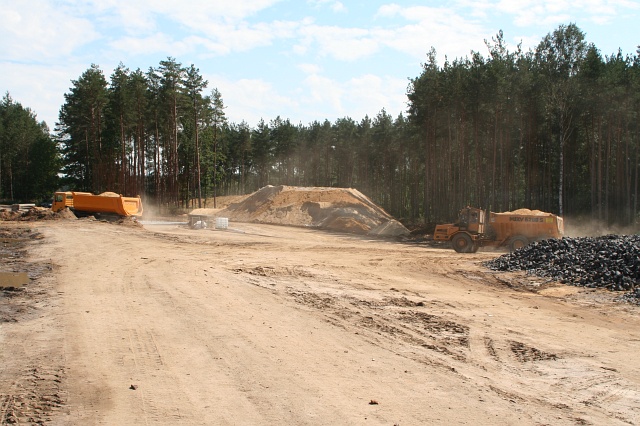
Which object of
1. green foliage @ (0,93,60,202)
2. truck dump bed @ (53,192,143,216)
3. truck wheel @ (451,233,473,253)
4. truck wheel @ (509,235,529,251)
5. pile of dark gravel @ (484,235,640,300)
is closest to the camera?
pile of dark gravel @ (484,235,640,300)

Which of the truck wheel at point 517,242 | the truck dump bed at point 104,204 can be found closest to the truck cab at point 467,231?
the truck wheel at point 517,242

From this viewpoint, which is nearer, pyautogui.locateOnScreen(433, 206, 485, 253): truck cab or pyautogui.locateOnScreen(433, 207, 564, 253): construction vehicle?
pyautogui.locateOnScreen(433, 207, 564, 253): construction vehicle

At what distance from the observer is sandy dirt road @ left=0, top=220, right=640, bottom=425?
5.97 metres

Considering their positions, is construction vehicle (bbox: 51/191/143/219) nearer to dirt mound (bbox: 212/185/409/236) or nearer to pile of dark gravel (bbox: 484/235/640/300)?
dirt mound (bbox: 212/185/409/236)

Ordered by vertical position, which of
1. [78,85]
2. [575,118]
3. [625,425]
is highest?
[78,85]

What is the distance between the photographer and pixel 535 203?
45.6 meters

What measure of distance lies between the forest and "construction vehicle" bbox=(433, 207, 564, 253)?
12424 mm

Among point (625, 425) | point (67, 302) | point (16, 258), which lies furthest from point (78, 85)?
point (625, 425)

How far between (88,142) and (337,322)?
60.5 meters

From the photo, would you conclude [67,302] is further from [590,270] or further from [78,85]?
[78,85]

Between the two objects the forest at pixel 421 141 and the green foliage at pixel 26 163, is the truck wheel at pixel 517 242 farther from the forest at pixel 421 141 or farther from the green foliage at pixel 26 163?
the green foliage at pixel 26 163

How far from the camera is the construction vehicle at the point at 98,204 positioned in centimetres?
3516

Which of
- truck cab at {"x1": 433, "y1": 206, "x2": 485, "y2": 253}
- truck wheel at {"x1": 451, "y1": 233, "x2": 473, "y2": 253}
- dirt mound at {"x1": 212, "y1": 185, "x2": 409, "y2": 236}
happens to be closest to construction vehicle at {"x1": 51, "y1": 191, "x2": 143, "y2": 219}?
dirt mound at {"x1": 212, "y1": 185, "x2": 409, "y2": 236}

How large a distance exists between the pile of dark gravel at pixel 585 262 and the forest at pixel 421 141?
2029 cm
